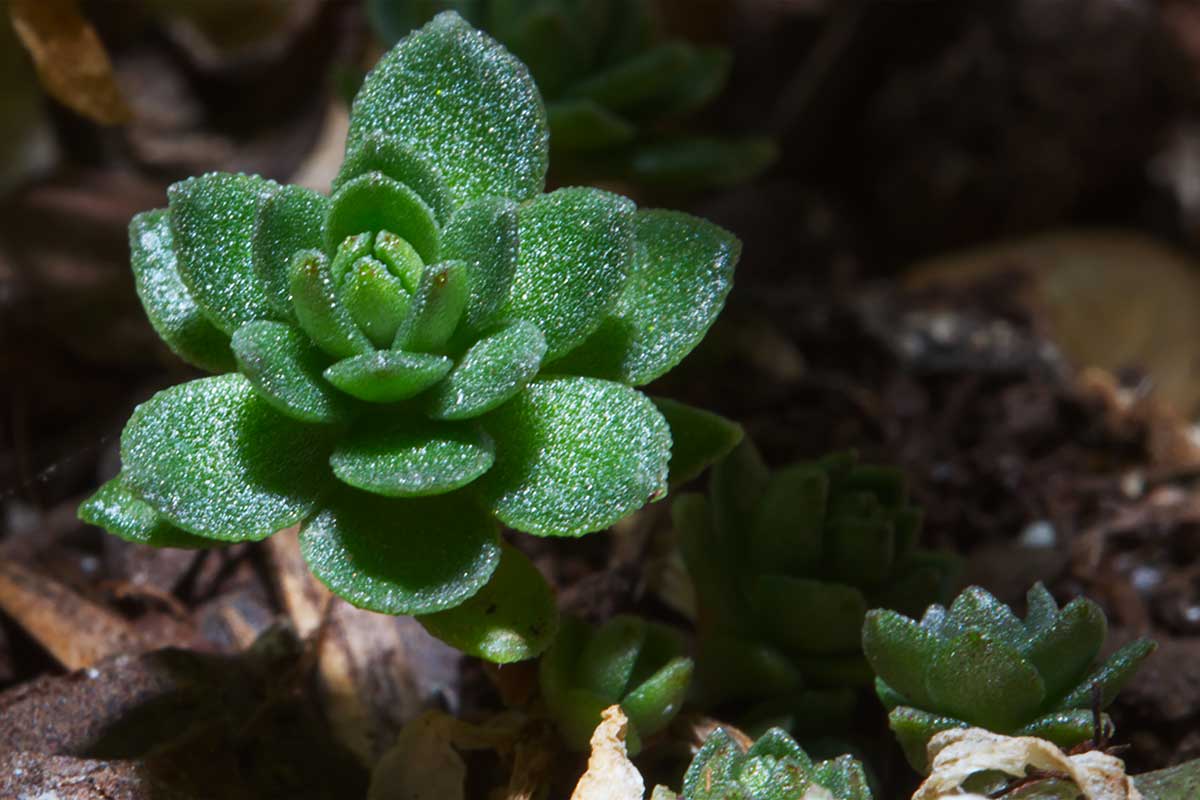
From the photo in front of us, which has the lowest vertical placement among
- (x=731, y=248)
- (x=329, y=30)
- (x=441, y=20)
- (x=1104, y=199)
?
(x=1104, y=199)

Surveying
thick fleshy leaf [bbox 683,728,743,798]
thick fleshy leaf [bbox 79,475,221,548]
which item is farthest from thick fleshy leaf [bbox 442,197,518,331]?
thick fleshy leaf [bbox 683,728,743,798]

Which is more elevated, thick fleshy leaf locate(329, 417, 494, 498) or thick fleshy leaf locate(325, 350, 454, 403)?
thick fleshy leaf locate(325, 350, 454, 403)

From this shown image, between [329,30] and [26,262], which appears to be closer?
[26,262]

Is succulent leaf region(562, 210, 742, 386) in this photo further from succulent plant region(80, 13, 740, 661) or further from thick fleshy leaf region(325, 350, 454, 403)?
thick fleshy leaf region(325, 350, 454, 403)

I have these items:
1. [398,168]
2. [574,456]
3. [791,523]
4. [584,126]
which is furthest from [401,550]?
[584,126]

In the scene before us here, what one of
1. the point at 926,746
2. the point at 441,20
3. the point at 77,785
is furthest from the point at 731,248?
the point at 77,785

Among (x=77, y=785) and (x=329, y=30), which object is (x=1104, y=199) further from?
(x=77, y=785)

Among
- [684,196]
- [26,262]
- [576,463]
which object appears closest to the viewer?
[576,463]
